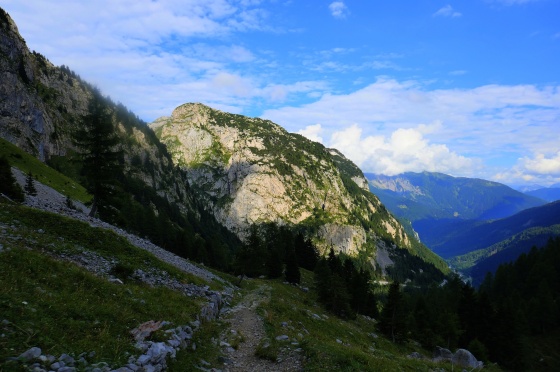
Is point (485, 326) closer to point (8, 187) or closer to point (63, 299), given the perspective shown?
point (63, 299)

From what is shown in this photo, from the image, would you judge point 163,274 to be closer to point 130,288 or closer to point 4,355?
point 130,288

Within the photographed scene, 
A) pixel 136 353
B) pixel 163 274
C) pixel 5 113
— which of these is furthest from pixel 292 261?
pixel 5 113

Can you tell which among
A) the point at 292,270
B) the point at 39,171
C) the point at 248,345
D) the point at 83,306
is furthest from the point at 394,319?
the point at 39,171

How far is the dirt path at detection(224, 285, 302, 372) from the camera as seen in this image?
17188mm

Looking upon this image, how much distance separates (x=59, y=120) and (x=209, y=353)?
226 metres

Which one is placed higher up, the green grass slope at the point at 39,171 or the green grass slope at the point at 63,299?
the green grass slope at the point at 39,171

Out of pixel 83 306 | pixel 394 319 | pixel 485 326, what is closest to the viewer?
pixel 83 306

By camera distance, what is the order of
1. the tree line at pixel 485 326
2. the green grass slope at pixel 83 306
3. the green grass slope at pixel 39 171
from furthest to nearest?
the green grass slope at pixel 39 171, the tree line at pixel 485 326, the green grass slope at pixel 83 306

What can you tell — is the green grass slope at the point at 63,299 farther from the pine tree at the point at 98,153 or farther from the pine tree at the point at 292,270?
the pine tree at the point at 292,270

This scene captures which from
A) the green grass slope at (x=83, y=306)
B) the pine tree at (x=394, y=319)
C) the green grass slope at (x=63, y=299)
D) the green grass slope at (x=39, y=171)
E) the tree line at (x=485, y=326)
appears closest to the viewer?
the green grass slope at (x=63, y=299)

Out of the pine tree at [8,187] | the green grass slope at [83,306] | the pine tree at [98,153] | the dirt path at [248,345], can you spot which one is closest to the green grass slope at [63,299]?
the green grass slope at [83,306]

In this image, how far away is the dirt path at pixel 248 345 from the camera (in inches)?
677

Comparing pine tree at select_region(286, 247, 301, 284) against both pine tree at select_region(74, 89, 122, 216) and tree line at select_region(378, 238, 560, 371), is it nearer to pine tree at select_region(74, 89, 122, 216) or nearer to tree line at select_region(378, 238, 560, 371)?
tree line at select_region(378, 238, 560, 371)

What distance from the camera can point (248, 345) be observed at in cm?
2089
